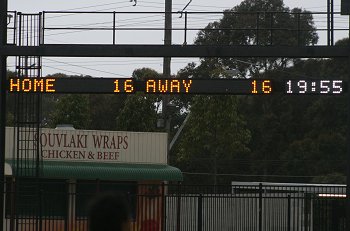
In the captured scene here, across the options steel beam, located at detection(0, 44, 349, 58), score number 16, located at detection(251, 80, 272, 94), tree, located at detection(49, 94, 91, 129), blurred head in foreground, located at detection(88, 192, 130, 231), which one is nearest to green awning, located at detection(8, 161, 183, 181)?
steel beam, located at detection(0, 44, 349, 58)

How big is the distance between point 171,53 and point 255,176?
39.4 meters

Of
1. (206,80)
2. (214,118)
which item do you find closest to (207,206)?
(206,80)

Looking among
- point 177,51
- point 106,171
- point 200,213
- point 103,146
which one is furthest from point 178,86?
point 103,146

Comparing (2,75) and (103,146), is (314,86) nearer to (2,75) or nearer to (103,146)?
(2,75)

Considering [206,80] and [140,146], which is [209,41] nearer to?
[140,146]

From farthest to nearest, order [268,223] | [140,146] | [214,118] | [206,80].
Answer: [214,118] → [140,146] → [268,223] → [206,80]

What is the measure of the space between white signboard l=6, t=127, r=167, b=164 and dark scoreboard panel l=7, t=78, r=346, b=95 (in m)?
10.3

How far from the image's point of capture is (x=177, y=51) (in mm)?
19688

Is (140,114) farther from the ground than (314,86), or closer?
closer

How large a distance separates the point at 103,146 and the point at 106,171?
144cm

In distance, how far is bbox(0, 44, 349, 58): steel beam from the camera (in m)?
19.5

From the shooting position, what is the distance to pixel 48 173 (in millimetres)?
28594

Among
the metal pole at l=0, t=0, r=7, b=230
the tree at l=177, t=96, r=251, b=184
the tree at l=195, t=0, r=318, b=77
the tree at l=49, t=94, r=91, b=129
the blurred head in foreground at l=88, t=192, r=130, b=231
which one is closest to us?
the blurred head in foreground at l=88, t=192, r=130, b=231

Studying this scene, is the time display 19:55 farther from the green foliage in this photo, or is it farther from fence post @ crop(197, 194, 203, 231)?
the green foliage
